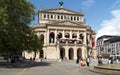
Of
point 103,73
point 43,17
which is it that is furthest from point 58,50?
point 103,73

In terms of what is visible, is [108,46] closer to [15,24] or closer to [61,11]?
[61,11]

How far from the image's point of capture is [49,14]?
366 ft

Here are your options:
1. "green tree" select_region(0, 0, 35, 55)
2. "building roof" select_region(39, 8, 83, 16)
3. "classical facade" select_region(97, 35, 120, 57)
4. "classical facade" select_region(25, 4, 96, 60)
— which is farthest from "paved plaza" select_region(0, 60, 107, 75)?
"classical facade" select_region(97, 35, 120, 57)

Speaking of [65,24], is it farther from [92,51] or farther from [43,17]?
[92,51]

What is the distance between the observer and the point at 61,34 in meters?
106

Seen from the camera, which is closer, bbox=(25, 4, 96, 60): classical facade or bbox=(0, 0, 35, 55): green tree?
bbox=(0, 0, 35, 55): green tree

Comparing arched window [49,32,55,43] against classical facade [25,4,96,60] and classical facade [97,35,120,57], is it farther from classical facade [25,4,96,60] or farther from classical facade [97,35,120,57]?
classical facade [97,35,120,57]

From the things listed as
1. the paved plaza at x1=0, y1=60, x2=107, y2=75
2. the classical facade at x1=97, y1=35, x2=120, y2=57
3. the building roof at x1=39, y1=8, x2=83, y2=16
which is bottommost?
the paved plaza at x1=0, y1=60, x2=107, y2=75

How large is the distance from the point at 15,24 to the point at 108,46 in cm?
12546

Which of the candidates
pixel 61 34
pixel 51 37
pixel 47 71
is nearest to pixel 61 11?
pixel 61 34

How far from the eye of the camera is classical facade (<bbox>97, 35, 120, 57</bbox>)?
484 ft

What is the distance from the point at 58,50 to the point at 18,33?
184 ft

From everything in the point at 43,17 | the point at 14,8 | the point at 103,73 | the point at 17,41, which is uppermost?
the point at 43,17

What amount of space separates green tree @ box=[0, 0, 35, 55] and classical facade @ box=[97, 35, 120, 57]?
99.7m
